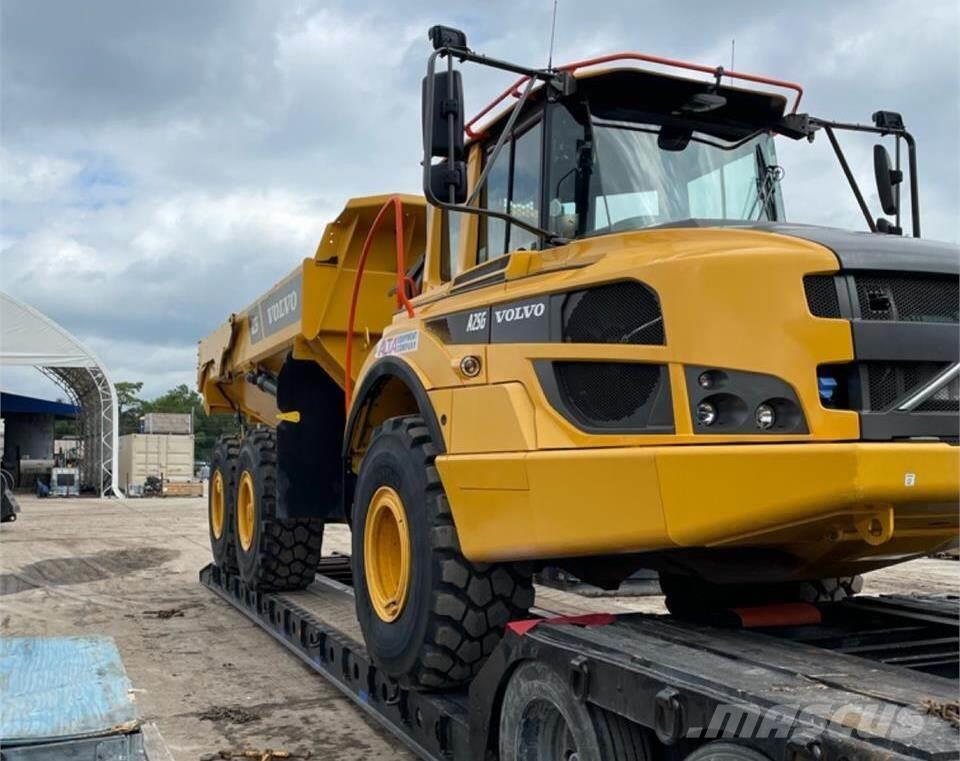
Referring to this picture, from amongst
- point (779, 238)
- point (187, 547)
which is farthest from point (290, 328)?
point (187, 547)

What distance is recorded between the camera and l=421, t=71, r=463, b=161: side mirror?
11.7ft

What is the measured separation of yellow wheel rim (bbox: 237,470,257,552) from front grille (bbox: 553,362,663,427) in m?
5.15

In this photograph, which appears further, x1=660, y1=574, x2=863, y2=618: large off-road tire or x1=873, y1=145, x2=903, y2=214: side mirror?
x1=873, y1=145, x2=903, y2=214: side mirror

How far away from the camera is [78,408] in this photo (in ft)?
135

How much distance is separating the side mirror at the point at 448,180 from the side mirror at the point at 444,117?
4 cm

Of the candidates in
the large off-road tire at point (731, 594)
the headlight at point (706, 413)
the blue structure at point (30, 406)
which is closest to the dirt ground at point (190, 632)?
the large off-road tire at point (731, 594)

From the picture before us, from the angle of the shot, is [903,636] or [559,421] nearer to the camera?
[559,421]

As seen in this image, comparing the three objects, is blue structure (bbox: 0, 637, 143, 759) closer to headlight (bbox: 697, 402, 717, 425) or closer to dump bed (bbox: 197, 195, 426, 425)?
headlight (bbox: 697, 402, 717, 425)

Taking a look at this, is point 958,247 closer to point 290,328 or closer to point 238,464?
point 290,328

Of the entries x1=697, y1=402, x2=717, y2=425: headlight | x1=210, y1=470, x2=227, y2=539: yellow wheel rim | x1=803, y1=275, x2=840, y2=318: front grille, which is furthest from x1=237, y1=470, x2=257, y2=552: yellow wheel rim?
x1=803, y1=275, x2=840, y2=318: front grille

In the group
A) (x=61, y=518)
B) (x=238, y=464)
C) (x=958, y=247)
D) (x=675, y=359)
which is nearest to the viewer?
(x=675, y=359)

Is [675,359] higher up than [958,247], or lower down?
lower down

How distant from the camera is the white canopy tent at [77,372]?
30.5 meters

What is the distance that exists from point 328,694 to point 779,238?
13.0 feet
